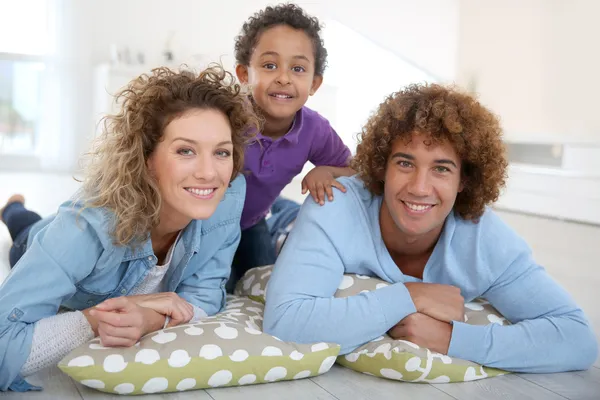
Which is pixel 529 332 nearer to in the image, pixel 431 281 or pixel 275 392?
pixel 431 281

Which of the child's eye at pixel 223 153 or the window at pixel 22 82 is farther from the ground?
the window at pixel 22 82

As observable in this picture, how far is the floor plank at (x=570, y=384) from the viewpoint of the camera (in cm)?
164

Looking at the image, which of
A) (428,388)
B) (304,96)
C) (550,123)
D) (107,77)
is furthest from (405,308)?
(107,77)

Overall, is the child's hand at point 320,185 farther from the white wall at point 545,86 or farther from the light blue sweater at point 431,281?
the white wall at point 545,86

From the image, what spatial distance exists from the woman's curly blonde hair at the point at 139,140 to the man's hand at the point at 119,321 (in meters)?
0.16

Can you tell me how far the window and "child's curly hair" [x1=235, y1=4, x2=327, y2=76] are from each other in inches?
198

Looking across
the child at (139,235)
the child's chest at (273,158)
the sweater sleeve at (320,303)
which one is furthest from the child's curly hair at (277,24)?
the sweater sleeve at (320,303)

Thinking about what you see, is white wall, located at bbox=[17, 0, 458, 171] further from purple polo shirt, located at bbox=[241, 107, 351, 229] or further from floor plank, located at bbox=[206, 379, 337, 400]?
floor plank, located at bbox=[206, 379, 337, 400]

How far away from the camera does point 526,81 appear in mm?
6641

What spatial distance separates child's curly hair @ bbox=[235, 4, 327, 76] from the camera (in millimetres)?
2447

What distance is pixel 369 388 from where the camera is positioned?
1639 millimetres

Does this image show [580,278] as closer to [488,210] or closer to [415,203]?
[488,210]

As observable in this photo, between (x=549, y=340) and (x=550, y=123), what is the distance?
4978mm

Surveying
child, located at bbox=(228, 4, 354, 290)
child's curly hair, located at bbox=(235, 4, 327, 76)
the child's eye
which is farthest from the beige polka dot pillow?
child's curly hair, located at bbox=(235, 4, 327, 76)
